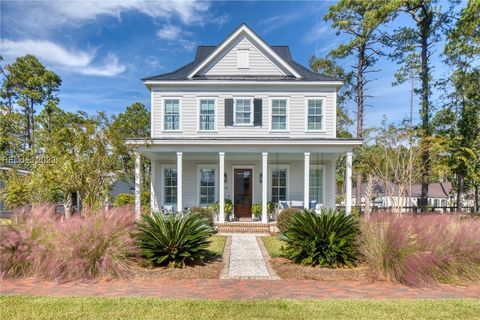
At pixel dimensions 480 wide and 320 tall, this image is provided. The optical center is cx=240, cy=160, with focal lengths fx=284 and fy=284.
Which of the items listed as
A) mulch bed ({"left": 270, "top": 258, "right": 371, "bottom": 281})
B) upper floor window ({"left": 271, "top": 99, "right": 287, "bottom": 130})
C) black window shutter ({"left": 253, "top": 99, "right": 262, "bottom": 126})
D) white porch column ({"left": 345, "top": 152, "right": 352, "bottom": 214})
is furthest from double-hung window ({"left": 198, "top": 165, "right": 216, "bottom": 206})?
mulch bed ({"left": 270, "top": 258, "right": 371, "bottom": 281})

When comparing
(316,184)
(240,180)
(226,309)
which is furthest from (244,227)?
(226,309)

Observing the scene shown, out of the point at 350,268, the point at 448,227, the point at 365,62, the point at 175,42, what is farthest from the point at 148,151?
the point at 365,62

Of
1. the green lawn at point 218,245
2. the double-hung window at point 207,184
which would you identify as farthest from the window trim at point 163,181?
the green lawn at point 218,245

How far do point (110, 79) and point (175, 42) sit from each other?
796cm

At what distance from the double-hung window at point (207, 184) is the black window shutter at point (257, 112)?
342cm

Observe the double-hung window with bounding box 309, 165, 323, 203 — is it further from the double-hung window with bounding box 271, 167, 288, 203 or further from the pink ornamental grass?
the pink ornamental grass

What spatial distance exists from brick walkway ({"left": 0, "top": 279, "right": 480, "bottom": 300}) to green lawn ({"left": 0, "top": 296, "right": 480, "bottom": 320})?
1.13 feet

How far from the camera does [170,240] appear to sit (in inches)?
263

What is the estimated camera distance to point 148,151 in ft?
44.6

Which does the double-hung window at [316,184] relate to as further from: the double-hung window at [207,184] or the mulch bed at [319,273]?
the mulch bed at [319,273]

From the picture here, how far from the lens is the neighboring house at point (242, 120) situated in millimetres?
14789

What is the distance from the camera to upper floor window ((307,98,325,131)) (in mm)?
14852

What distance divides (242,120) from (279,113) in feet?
6.50

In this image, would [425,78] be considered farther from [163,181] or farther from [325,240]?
[163,181]
